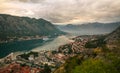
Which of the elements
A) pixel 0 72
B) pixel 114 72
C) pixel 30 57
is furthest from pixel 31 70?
pixel 114 72

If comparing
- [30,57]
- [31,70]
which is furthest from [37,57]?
[31,70]

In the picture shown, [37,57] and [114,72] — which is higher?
[114,72]

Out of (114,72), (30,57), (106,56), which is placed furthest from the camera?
(30,57)

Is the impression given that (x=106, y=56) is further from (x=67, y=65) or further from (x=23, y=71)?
(x=23, y=71)

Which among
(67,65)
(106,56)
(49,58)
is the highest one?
(106,56)

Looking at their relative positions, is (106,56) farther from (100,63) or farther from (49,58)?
(49,58)

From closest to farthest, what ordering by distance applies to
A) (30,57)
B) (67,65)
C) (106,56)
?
(106,56) → (67,65) → (30,57)

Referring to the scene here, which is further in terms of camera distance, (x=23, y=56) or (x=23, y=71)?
(x=23, y=56)

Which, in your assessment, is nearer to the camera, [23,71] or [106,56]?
[106,56]

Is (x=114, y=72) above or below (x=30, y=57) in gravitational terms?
above
